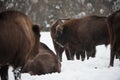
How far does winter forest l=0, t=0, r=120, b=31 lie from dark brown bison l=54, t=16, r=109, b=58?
109 feet

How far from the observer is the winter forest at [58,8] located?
169 feet

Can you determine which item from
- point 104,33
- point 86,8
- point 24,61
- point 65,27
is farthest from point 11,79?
point 86,8

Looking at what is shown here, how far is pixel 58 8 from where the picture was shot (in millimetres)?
53719

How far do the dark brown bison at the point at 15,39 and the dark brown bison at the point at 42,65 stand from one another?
959 mm

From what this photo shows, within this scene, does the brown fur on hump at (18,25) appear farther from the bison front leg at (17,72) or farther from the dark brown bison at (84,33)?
the dark brown bison at (84,33)

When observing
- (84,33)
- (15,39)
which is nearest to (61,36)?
(84,33)

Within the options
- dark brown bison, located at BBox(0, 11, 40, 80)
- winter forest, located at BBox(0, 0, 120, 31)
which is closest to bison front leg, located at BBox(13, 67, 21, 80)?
dark brown bison, located at BBox(0, 11, 40, 80)

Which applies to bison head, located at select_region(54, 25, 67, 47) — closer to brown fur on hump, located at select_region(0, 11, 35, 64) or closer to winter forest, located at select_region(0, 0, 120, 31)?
brown fur on hump, located at select_region(0, 11, 35, 64)

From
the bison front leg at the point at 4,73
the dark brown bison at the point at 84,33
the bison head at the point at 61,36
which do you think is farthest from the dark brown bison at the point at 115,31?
the bison head at the point at 61,36

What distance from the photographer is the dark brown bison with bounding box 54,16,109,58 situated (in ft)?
49.4

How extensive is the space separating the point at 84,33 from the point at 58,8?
37955 millimetres

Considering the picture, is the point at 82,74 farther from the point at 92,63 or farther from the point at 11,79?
the point at 92,63

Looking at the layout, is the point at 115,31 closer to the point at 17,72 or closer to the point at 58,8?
the point at 17,72

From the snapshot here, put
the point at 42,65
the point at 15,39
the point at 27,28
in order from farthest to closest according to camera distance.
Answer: the point at 42,65
the point at 27,28
the point at 15,39
